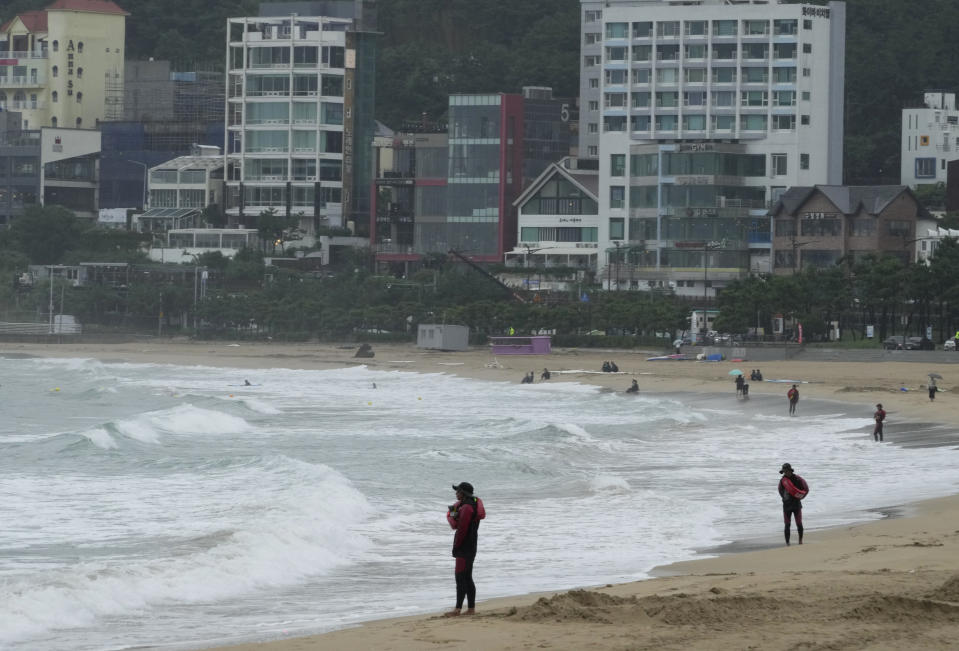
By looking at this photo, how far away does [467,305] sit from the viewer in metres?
91.9

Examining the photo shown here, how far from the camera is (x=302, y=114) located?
4715 inches

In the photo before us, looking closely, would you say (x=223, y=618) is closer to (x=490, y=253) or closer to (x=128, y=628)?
(x=128, y=628)

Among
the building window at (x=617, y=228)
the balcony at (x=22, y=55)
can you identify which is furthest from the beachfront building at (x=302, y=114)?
the balcony at (x=22, y=55)

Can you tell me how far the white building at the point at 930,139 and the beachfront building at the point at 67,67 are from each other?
220 ft

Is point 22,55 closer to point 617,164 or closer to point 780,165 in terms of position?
point 617,164

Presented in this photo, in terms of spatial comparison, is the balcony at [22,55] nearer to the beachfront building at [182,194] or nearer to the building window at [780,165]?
the beachfront building at [182,194]

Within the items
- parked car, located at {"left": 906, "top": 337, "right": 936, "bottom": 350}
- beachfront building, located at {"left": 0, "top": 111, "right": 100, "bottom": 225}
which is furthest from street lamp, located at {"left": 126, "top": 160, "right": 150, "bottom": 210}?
parked car, located at {"left": 906, "top": 337, "right": 936, "bottom": 350}

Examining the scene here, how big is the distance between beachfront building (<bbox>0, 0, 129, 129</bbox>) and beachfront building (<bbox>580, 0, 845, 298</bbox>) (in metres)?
53.8

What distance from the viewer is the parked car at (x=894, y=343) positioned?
72688 millimetres

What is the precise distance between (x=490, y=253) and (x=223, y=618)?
300ft

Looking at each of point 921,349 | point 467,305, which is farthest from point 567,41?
point 921,349

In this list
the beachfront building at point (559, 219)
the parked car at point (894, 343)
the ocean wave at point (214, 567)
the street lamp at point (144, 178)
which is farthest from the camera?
the street lamp at point (144, 178)

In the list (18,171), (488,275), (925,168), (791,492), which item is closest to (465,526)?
(791,492)

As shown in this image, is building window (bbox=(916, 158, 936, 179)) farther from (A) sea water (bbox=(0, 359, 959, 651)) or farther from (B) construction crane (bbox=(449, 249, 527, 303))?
(A) sea water (bbox=(0, 359, 959, 651))
